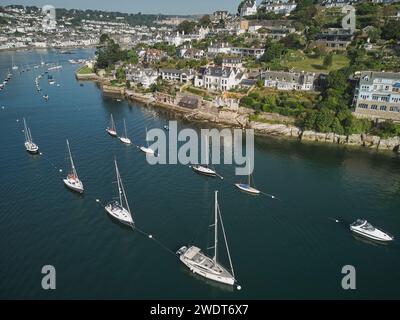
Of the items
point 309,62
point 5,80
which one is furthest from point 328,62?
point 5,80

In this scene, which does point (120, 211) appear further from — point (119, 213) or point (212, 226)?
point (212, 226)

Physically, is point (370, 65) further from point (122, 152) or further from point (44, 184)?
point (44, 184)

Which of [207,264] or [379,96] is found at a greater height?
[379,96]

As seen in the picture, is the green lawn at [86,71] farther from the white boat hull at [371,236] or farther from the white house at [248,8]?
the white boat hull at [371,236]

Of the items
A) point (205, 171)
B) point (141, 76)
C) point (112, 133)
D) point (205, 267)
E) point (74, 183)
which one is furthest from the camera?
point (141, 76)

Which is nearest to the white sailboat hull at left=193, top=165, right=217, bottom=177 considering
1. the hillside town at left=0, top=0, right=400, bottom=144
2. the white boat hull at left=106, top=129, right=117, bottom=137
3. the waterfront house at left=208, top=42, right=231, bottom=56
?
the white boat hull at left=106, top=129, right=117, bottom=137

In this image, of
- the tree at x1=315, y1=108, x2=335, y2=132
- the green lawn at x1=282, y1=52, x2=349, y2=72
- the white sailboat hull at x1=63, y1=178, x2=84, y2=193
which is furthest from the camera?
the green lawn at x1=282, y1=52, x2=349, y2=72

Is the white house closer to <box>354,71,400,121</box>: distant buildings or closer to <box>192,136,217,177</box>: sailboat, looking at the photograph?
<box>354,71,400,121</box>: distant buildings
